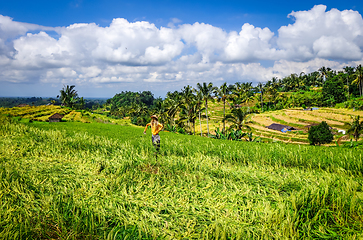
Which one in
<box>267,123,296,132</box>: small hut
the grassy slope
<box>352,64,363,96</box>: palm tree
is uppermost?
<box>352,64,363,96</box>: palm tree

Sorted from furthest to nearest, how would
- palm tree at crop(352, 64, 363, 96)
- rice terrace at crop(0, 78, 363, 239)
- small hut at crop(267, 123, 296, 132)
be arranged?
1. palm tree at crop(352, 64, 363, 96)
2. small hut at crop(267, 123, 296, 132)
3. rice terrace at crop(0, 78, 363, 239)

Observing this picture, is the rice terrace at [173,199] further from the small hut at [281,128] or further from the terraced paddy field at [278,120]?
the small hut at [281,128]

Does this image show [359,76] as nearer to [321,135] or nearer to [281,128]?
[281,128]

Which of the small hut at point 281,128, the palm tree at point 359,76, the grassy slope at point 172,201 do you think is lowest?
the small hut at point 281,128

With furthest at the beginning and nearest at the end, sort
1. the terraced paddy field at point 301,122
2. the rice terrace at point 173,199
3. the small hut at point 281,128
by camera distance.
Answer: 1. the small hut at point 281,128
2. the terraced paddy field at point 301,122
3. the rice terrace at point 173,199

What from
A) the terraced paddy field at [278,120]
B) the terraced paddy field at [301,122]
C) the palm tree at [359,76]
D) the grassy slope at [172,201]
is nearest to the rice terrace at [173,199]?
the grassy slope at [172,201]

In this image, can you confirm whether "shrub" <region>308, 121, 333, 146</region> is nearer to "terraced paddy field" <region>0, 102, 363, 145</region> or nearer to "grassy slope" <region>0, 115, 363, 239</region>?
"terraced paddy field" <region>0, 102, 363, 145</region>

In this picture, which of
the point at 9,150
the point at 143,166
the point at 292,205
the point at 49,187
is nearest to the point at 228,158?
the point at 143,166

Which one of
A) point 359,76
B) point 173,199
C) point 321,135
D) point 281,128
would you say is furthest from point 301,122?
point 173,199

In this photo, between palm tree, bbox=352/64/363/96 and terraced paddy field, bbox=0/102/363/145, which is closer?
terraced paddy field, bbox=0/102/363/145

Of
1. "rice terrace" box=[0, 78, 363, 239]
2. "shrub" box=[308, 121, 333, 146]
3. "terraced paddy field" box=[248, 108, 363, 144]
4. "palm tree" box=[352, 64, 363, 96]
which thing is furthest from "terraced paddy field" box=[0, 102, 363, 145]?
"rice terrace" box=[0, 78, 363, 239]

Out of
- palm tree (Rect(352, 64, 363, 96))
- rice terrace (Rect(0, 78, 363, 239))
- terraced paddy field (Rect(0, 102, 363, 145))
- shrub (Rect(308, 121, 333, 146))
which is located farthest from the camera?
palm tree (Rect(352, 64, 363, 96))

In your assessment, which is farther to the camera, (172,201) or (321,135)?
(321,135)

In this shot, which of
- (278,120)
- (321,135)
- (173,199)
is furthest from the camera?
(278,120)
